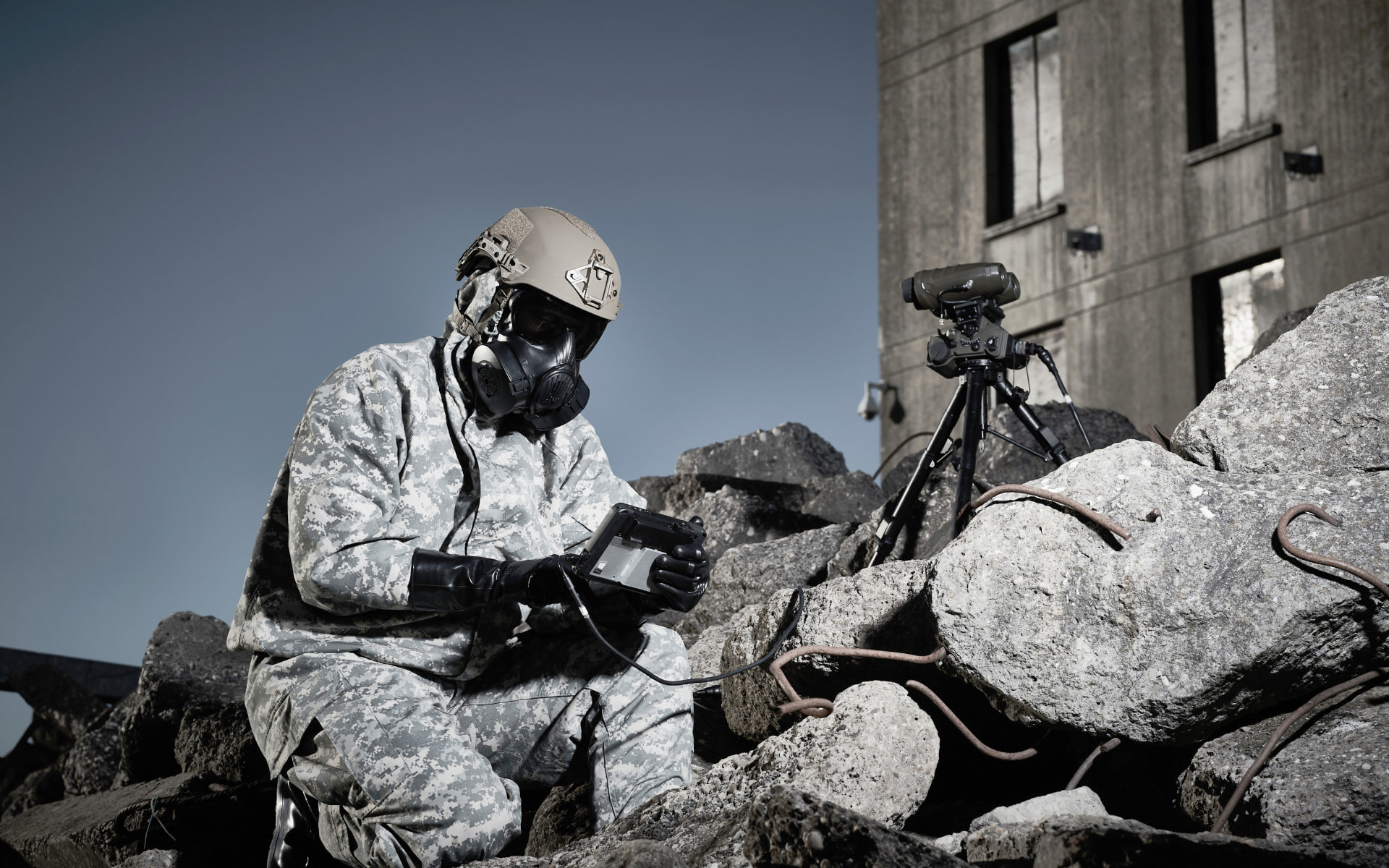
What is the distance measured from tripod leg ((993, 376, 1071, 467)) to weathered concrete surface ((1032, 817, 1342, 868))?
2.49 m

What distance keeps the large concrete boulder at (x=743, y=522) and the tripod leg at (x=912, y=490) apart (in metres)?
1.22

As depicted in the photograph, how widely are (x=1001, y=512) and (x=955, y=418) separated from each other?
1694mm

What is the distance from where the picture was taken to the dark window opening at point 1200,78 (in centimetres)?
964

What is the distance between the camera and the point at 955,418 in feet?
15.0

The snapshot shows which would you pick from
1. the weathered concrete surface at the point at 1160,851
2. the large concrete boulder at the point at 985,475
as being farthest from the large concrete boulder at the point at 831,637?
the weathered concrete surface at the point at 1160,851

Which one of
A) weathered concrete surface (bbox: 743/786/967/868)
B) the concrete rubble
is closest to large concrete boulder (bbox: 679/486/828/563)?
the concrete rubble

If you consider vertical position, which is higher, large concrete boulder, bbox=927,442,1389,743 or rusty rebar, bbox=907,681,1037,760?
large concrete boulder, bbox=927,442,1389,743

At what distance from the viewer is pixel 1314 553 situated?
2.59 metres

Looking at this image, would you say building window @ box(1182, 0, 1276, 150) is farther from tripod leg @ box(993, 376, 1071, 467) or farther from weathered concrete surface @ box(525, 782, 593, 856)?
weathered concrete surface @ box(525, 782, 593, 856)

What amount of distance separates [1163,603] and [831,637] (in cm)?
95

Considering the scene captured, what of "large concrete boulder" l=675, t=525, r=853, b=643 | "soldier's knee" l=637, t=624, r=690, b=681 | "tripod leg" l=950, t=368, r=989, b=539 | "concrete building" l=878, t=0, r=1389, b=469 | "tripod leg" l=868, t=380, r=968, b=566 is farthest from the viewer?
"concrete building" l=878, t=0, r=1389, b=469

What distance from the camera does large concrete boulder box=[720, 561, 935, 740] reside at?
321 centimetres

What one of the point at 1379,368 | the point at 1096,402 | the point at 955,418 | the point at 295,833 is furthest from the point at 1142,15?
the point at 295,833

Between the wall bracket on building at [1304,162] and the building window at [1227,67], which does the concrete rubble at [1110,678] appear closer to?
the wall bracket on building at [1304,162]
